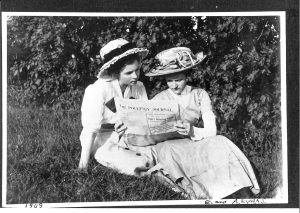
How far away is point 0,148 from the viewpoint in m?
1.98

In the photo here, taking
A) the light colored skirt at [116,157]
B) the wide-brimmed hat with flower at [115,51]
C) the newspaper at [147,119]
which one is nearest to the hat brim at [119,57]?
the wide-brimmed hat with flower at [115,51]

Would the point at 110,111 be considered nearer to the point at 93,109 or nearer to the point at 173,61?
the point at 93,109

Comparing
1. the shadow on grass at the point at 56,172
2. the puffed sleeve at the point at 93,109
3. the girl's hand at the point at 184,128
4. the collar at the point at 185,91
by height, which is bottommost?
the shadow on grass at the point at 56,172

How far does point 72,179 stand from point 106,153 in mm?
182

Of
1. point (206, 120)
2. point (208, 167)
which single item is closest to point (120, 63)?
point (206, 120)

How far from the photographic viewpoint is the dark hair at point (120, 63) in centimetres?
200

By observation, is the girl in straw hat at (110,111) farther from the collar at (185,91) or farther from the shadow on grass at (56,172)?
the collar at (185,91)

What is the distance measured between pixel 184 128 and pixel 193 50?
343 millimetres

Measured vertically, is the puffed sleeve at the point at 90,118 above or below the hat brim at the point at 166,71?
below

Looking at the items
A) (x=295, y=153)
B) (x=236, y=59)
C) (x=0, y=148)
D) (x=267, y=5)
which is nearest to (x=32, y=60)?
(x=0, y=148)

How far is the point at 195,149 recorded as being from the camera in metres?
2.02

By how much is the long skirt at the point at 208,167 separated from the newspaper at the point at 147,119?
0.05 m
